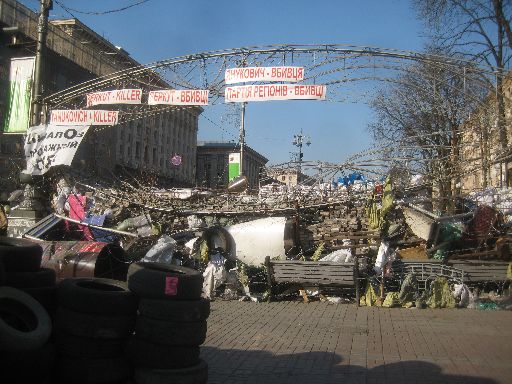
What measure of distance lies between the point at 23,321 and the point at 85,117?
33.7ft

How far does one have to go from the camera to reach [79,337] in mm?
4828

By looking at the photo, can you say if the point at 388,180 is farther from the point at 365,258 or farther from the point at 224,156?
the point at 224,156

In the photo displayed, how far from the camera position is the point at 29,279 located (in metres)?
5.12

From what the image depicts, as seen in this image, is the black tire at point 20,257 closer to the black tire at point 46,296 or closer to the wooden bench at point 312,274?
the black tire at point 46,296

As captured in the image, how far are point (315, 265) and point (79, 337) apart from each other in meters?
7.48

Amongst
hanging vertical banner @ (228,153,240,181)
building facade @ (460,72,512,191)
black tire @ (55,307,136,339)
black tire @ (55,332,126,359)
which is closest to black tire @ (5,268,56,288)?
black tire @ (55,307,136,339)

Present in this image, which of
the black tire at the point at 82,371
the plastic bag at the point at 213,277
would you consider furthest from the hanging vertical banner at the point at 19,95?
the black tire at the point at 82,371

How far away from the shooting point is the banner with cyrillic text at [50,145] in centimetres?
1391

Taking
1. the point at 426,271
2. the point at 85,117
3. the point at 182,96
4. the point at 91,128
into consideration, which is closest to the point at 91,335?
the point at 182,96

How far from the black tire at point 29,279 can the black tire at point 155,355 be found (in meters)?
1.05

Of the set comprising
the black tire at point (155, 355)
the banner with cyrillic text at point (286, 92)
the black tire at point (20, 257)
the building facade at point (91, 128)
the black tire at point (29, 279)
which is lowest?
the black tire at point (155, 355)

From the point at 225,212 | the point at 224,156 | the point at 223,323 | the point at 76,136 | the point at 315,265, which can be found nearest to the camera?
the point at 223,323

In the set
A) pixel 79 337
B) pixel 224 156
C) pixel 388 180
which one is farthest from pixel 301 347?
pixel 224 156

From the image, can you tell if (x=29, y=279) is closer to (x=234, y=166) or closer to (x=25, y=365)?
(x=25, y=365)
